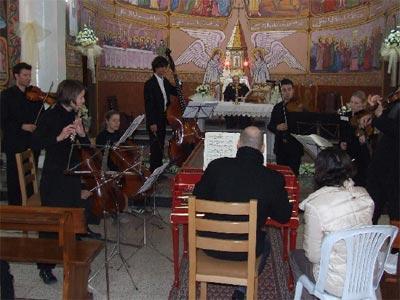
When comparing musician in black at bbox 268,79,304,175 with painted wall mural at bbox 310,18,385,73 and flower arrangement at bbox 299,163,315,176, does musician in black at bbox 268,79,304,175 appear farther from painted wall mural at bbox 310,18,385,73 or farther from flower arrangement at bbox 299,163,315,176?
painted wall mural at bbox 310,18,385,73

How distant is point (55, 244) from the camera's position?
3957mm

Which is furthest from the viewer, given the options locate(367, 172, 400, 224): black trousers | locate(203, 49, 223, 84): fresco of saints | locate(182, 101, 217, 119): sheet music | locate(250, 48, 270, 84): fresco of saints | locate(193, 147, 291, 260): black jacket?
locate(203, 49, 223, 84): fresco of saints

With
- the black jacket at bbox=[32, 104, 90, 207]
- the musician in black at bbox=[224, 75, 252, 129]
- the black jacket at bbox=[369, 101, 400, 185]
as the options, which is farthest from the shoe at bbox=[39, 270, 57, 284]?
the musician in black at bbox=[224, 75, 252, 129]

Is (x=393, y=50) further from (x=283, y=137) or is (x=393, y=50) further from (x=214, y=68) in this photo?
(x=214, y=68)

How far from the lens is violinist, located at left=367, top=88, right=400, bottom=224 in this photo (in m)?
4.39

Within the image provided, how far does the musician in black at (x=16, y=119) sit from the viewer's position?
5.79m

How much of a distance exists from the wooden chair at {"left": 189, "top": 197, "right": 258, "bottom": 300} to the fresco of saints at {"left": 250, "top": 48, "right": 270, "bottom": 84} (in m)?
11.1

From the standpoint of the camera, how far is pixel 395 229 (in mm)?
3051

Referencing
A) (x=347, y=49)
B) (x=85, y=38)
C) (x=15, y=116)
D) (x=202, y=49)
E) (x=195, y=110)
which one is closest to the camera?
(x=15, y=116)

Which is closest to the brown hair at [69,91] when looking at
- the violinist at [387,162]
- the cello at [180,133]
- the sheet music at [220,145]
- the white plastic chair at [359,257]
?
the sheet music at [220,145]

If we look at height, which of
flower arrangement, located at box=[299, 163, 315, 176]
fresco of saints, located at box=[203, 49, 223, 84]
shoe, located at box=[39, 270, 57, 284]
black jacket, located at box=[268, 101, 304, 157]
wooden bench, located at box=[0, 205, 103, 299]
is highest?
fresco of saints, located at box=[203, 49, 223, 84]

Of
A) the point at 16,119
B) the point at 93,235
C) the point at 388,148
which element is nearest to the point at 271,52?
the point at 16,119

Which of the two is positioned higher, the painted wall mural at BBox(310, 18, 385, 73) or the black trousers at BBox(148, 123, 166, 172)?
the painted wall mural at BBox(310, 18, 385, 73)

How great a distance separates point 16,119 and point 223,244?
11.5 feet
